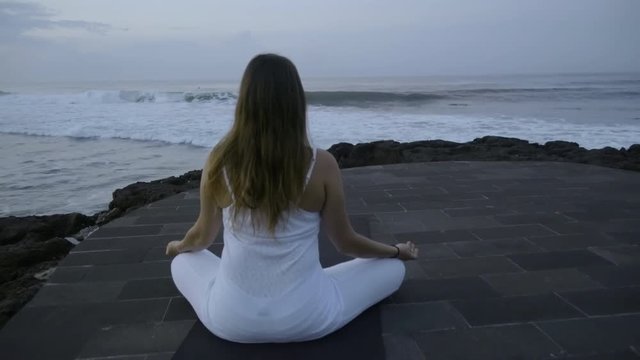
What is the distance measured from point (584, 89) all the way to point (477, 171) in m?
34.8

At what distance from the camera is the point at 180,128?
1884cm

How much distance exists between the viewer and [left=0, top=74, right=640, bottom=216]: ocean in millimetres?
10242

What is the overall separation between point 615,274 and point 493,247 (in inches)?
33.7

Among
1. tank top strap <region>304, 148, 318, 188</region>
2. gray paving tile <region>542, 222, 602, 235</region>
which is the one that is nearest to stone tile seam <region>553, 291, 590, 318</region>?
gray paving tile <region>542, 222, 602, 235</region>

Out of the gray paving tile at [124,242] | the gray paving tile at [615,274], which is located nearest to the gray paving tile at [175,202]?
the gray paving tile at [124,242]

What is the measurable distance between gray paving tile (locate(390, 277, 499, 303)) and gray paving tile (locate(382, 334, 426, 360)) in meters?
0.46

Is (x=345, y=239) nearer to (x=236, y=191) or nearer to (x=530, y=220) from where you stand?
(x=236, y=191)

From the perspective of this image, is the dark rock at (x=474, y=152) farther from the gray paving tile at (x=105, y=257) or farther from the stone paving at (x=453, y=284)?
the gray paving tile at (x=105, y=257)

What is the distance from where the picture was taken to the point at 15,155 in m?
13.4

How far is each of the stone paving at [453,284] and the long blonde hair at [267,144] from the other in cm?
84

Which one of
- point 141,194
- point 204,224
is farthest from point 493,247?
point 141,194

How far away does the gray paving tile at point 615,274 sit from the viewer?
3.25 meters

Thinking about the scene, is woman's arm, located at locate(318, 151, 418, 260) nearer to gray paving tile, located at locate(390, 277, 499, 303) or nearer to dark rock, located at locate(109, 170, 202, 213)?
gray paving tile, located at locate(390, 277, 499, 303)

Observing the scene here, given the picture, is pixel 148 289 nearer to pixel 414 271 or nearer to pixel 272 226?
pixel 272 226
